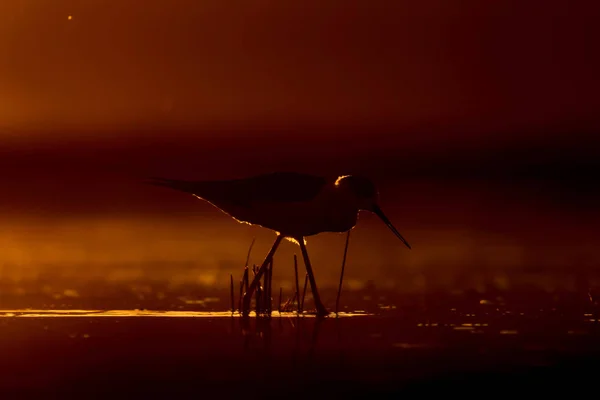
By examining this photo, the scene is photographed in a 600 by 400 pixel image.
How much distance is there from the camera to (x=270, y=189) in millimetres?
10805

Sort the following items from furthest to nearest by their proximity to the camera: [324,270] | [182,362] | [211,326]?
[324,270] < [211,326] < [182,362]

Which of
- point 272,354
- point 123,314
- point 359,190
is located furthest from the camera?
point 359,190

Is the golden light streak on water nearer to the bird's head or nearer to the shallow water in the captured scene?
the shallow water

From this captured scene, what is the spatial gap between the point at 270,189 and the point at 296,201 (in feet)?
0.69

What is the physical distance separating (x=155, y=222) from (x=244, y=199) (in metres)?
10.4

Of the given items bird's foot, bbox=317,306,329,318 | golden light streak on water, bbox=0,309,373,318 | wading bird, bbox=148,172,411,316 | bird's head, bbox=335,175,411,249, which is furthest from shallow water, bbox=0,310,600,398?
bird's head, bbox=335,175,411,249

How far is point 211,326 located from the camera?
9125 millimetres

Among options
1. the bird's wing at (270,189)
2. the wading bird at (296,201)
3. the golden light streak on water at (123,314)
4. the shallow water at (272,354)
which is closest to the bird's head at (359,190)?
the wading bird at (296,201)

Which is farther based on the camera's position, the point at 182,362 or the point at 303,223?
the point at 303,223

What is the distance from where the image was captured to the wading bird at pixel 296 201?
10812mm

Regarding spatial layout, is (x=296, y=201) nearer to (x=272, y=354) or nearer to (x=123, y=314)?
(x=123, y=314)

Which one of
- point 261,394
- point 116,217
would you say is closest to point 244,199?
point 261,394

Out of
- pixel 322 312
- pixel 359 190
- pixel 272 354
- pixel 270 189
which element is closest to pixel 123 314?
pixel 322 312

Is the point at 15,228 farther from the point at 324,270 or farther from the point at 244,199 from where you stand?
the point at 244,199
